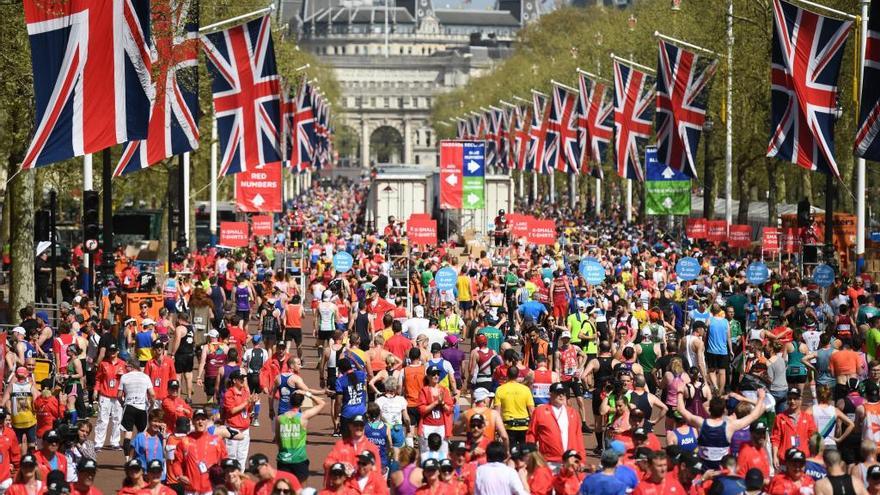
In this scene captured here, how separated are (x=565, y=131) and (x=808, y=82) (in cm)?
3139

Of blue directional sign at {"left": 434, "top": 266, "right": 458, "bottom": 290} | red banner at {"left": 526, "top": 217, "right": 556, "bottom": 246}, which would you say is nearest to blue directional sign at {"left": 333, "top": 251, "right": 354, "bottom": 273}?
blue directional sign at {"left": 434, "top": 266, "right": 458, "bottom": 290}

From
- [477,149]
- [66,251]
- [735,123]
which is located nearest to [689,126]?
[477,149]

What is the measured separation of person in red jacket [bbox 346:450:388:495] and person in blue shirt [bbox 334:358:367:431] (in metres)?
4.62

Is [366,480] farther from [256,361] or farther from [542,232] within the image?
[542,232]

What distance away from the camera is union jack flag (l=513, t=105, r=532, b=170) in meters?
74.5

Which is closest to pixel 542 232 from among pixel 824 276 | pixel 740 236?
pixel 740 236

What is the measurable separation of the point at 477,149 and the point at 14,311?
20844 mm

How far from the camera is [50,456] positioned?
1480 centimetres

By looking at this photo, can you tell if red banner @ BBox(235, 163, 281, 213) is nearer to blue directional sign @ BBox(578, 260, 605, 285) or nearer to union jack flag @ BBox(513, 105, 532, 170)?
blue directional sign @ BBox(578, 260, 605, 285)

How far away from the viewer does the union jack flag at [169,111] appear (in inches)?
1123

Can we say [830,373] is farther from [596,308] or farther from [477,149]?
[477,149]

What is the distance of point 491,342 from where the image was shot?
23.1 metres

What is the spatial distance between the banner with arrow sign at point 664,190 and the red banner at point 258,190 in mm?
9993

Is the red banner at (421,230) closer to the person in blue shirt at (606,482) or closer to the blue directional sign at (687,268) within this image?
the blue directional sign at (687,268)
